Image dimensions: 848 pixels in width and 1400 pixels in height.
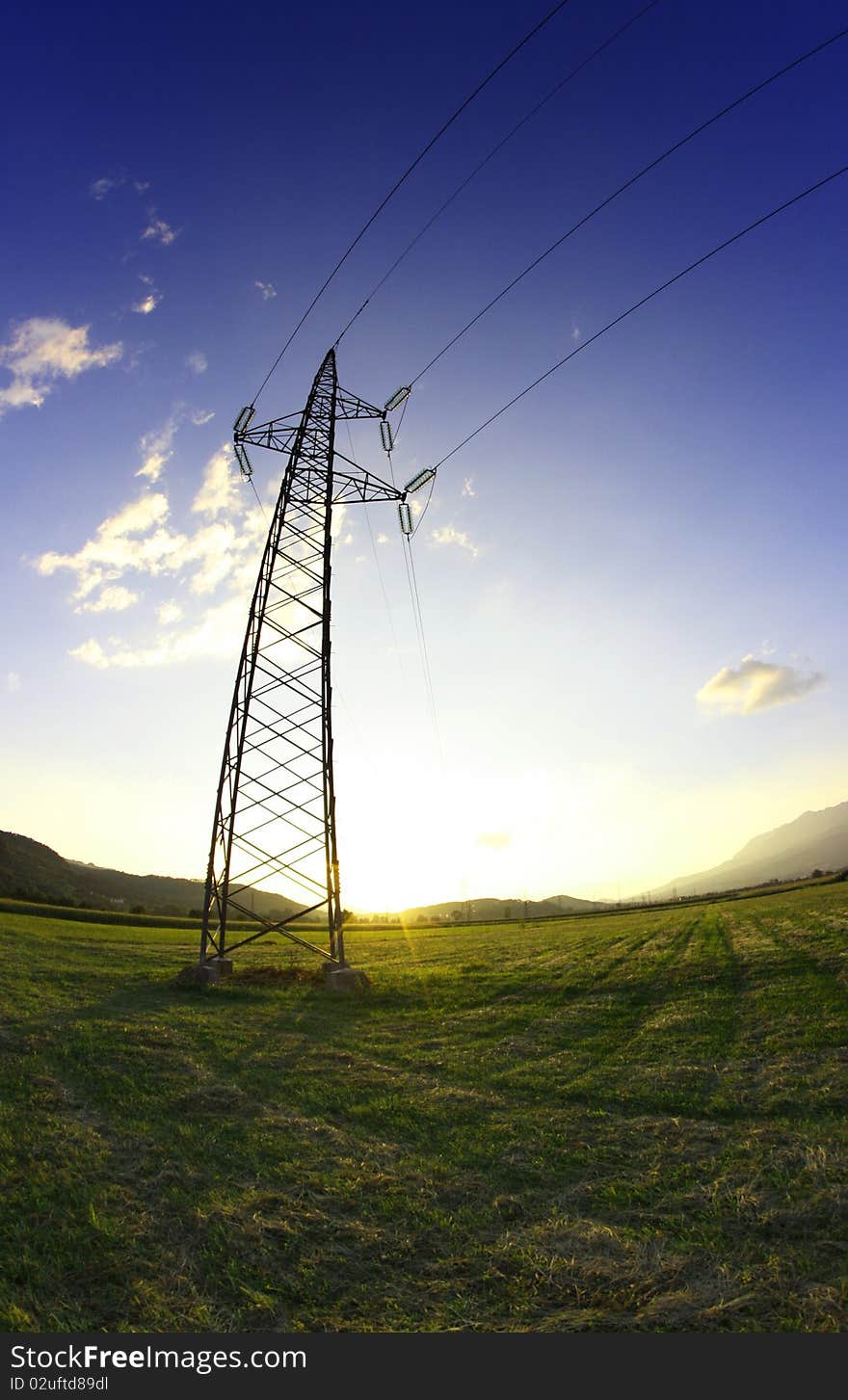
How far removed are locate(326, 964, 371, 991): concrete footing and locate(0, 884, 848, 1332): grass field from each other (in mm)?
3053

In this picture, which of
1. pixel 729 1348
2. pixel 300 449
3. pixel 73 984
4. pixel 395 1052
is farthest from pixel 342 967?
pixel 300 449

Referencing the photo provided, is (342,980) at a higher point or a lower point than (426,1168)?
lower

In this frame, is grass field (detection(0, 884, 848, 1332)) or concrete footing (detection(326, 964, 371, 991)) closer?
grass field (detection(0, 884, 848, 1332))

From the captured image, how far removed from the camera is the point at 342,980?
1988cm

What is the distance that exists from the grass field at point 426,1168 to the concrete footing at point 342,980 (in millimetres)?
3053

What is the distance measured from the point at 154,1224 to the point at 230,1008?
1210cm

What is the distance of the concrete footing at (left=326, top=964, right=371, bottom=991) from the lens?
19766 millimetres

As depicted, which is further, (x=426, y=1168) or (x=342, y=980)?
(x=342, y=980)

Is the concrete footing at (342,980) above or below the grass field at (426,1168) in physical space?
below

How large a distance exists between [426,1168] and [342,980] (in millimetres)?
12826

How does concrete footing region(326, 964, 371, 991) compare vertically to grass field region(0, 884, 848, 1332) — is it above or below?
below

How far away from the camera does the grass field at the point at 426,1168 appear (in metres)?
5.03

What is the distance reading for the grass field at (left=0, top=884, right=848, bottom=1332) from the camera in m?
5.03

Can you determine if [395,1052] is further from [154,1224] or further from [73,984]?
[73,984]
